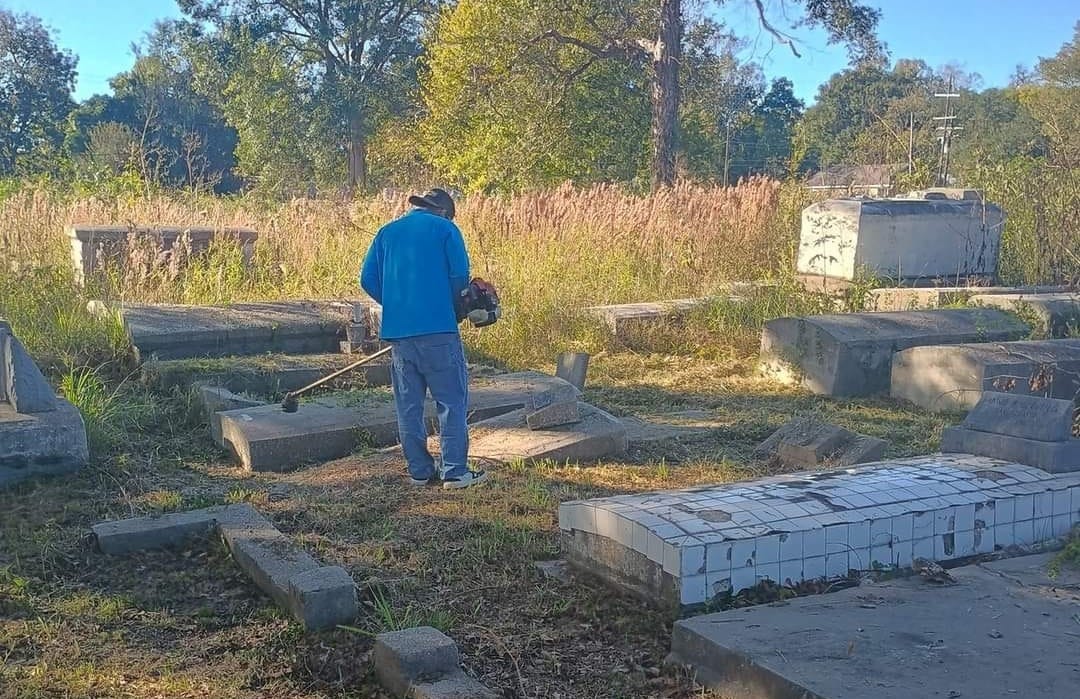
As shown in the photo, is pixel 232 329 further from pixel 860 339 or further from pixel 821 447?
pixel 860 339

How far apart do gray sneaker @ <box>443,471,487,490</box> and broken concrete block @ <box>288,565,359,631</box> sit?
178 cm

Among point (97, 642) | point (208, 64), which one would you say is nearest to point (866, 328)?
point (97, 642)

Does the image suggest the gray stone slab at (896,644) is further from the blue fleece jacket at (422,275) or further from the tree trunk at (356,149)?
the tree trunk at (356,149)

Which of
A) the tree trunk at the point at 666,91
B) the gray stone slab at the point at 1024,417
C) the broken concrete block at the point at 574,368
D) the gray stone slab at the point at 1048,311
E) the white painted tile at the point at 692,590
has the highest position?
the tree trunk at the point at 666,91

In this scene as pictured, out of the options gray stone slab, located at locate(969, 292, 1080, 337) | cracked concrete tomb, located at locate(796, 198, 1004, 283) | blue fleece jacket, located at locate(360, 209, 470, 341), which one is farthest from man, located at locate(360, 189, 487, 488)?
cracked concrete tomb, located at locate(796, 198, 1004, 283)

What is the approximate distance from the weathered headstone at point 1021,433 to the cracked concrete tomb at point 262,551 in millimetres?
2955

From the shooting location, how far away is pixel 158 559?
4.71m

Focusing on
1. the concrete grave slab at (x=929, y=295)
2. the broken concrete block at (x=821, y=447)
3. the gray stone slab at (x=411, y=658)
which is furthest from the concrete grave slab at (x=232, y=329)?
the gray stone slab at (x=411, y=658)

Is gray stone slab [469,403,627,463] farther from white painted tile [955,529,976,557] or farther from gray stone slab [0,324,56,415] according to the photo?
white painted tile [955,529,976,557]

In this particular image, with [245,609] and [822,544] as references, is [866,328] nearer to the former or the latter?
[822,544]

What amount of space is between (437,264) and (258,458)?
1562 mm

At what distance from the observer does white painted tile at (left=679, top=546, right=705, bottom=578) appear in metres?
3.79

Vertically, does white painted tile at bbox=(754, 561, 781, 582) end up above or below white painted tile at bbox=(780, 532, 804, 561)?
below

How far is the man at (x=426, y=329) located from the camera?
19.3 ft
